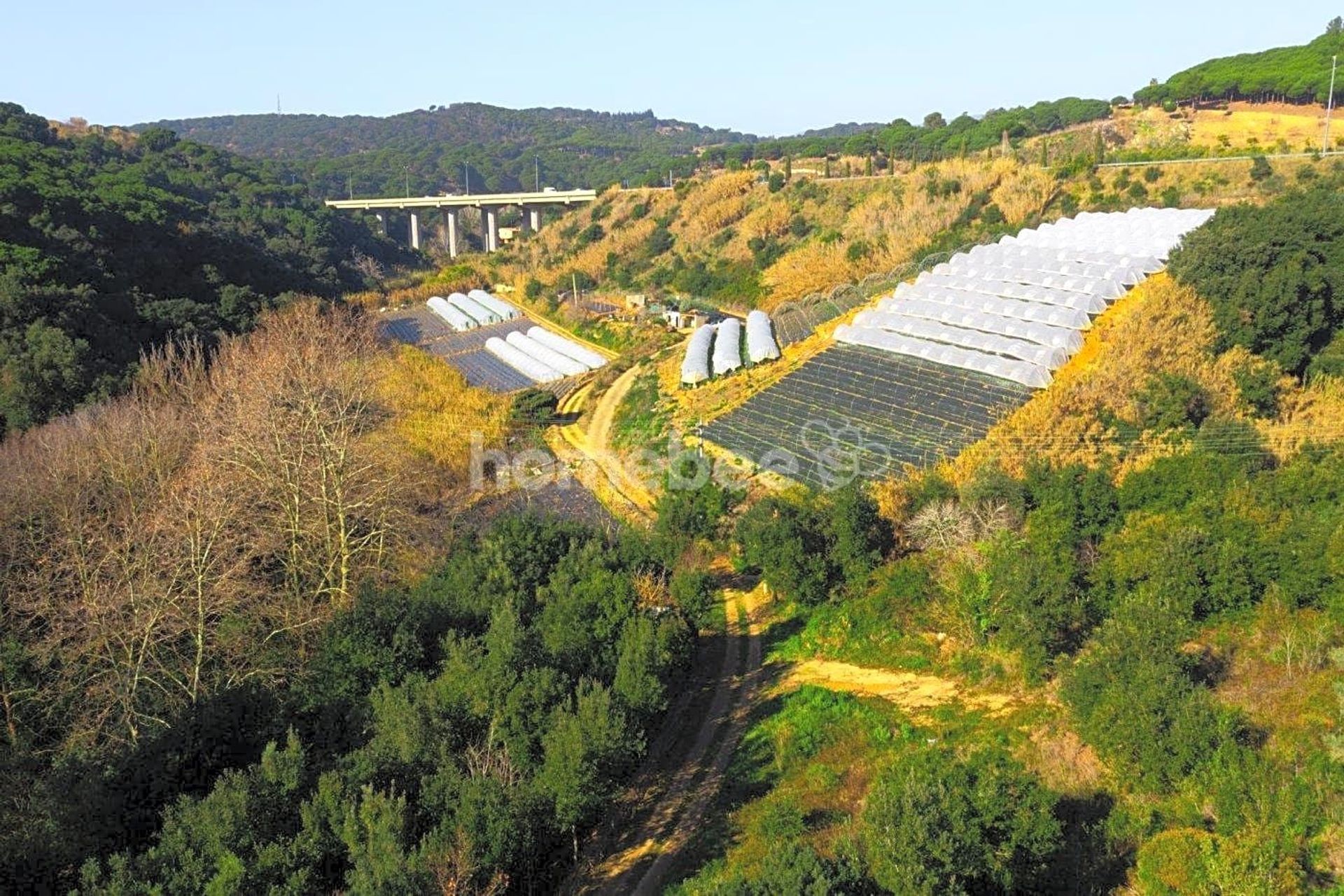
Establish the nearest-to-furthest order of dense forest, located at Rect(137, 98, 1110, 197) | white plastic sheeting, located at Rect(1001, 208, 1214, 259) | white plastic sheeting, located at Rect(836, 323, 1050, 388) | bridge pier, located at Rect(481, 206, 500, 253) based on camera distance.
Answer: white plastic sheeting, located at Rect(836, 323, 1050, 388) → white plastic sheeting, located at Rect(1001, 208, 1214, 259) → dense forest, located at Rect(137, 98, 1110, 197) → bridge pier, located at Rect(481, 206, 500, 253)

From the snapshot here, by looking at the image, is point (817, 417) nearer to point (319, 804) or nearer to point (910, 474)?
point (910, 474)

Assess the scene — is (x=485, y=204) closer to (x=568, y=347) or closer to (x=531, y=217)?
(x=531, y=217)

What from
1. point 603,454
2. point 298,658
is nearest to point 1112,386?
point 603,454

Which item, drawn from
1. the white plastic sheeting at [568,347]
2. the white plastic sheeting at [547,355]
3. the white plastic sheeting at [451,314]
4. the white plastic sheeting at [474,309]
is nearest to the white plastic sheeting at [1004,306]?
the white plastic sheeting at [568,347]

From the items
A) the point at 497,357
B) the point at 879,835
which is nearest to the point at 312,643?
the point at 879,835

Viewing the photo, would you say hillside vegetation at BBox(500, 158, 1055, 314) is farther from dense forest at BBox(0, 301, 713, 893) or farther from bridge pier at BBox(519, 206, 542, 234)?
dense forest at BBox(0, 301, 713, 893)

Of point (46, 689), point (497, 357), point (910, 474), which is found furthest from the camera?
point (497, 357)

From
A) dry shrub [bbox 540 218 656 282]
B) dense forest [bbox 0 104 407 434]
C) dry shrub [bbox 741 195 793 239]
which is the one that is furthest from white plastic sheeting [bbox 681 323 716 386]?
dry shrub [bbox 540 218 656 282]
